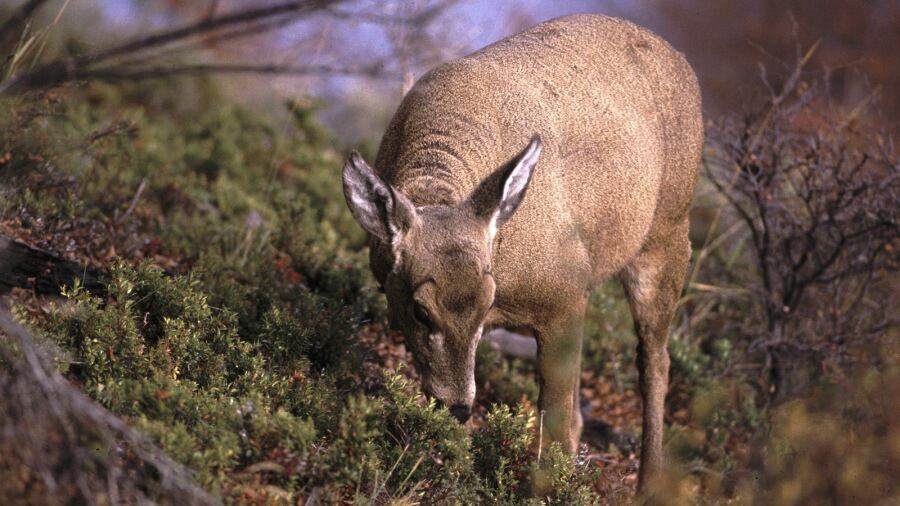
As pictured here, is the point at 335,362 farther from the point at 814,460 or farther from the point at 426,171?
the point at 814,460

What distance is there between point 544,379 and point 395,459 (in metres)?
1.42

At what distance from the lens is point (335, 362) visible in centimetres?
599

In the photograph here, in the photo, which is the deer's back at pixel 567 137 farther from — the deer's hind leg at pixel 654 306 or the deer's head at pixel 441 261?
the deer's head at pixel 441 261

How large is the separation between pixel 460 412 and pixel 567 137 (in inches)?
73.6

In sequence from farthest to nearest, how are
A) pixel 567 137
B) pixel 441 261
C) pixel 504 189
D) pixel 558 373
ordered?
pixel 567 137 → pixel 558 373 → pixel 504 189 → pixel 441 261

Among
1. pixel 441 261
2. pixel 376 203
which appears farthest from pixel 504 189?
pixel 376 203

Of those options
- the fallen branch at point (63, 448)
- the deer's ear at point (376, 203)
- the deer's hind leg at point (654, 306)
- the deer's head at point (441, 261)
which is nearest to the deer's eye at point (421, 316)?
the deer's head at point (441, 261)

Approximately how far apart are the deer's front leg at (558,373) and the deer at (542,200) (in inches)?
0.4

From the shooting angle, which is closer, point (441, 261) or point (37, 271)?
point (441, 261)

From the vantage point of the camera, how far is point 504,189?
198 inches

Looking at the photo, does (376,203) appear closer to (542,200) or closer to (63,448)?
(542,200)

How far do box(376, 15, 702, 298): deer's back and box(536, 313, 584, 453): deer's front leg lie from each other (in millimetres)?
324

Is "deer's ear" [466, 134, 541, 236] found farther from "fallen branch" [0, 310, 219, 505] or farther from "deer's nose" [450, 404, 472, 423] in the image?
"fallen branch" [0, 310, 219, 505]

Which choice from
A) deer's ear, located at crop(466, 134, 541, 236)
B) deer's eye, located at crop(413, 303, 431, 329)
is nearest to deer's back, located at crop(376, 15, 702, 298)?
deer's ear, located at crop(466, 134, 541, 236)
